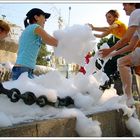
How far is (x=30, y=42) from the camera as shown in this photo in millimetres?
4473

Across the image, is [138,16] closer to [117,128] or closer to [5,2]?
[117,128]

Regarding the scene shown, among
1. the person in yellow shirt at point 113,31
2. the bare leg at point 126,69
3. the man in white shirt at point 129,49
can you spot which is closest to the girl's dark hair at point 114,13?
the person in yellow shirt at point 113,31

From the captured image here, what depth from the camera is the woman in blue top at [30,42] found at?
14.4 feet

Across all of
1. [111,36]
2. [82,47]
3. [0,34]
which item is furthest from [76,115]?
[111,36]

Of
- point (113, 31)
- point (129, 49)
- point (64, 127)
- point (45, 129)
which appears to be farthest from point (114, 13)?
point (45, 129)

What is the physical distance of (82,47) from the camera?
4199 mm

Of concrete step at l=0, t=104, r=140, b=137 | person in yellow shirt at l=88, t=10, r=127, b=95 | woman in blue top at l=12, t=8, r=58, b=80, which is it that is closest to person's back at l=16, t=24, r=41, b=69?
woman in blue top at l=12, t=8, r=58, b=80

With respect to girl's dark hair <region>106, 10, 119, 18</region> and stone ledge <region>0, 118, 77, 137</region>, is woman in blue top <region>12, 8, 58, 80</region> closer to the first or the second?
stone ledge <region>0, 118, 77, 137</region>

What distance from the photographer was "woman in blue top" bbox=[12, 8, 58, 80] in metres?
4.39

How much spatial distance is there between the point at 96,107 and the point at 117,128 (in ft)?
1.10

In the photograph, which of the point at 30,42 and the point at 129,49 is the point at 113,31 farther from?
the point at 30,42

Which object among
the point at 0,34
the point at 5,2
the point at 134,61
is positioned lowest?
the point at 134,61

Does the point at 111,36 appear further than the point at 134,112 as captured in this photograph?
Yes

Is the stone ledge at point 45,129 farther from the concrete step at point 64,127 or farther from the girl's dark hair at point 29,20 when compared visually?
the girl's dark hair at point 29,20
